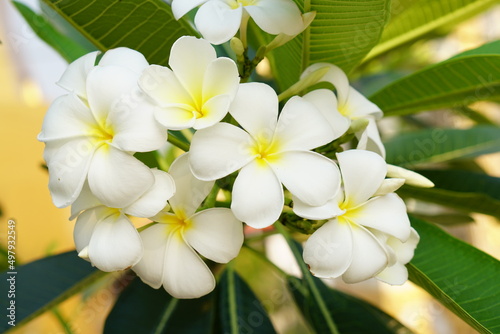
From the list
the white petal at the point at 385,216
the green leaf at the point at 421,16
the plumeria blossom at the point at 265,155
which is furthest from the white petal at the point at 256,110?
the green leaf at the point at 421,16

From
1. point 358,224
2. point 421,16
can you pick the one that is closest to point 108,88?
point 358,224

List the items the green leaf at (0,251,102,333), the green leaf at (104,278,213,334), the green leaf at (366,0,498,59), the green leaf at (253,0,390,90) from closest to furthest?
the green leaf at (253,0,390,90)
the green leaf at (0,251,102,333)
the green leaf at (104,278,213,334)
the green leaf at (366,0,498,59)

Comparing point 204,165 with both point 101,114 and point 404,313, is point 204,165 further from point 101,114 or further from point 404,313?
point 404,313

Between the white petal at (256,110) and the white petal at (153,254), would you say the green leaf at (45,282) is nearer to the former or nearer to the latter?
the white petal at (153,254)

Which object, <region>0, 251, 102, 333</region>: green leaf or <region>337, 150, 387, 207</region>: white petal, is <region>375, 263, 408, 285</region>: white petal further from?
<region>0, 251, 102, 333</region>: green leaf

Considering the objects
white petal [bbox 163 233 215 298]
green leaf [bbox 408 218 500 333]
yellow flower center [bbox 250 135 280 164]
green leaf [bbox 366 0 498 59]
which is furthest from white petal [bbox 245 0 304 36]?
green leaf [bbox 366 0 498 59]

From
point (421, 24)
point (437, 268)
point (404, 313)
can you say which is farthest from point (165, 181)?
point (404, 313)
